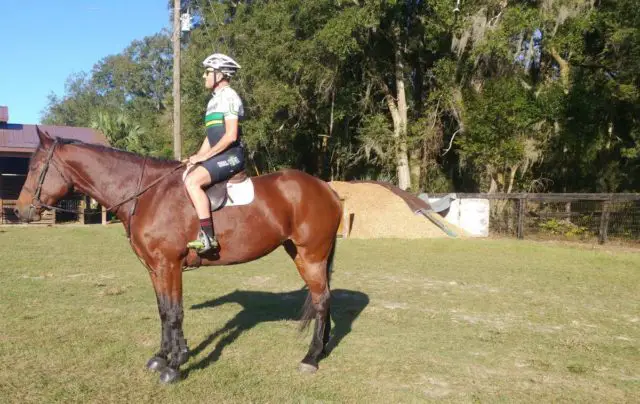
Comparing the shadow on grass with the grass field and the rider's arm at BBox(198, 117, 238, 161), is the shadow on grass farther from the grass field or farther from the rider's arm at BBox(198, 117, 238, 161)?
the rider's arm at BBox(198, 117, 238, 161)

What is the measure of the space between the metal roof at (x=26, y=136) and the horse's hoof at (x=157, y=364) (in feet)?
54.3

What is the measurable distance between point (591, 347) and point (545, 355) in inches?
26.1

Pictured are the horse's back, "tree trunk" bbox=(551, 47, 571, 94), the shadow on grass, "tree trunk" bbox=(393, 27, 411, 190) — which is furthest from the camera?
"tree trunk" bbox=(393, 27, 411, 190)

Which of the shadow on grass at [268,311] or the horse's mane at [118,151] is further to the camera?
the shadow on grass at [268,311]

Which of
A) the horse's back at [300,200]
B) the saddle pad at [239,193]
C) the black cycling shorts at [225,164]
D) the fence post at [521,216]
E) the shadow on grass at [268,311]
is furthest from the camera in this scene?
the fence post at [521,216]

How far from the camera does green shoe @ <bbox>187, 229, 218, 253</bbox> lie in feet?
13.5

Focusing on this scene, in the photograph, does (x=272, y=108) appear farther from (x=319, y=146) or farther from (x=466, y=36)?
(x=466, y=36)

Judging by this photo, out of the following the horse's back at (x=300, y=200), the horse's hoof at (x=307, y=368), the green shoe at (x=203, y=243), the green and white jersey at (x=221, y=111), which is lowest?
the horse's hoof at (x=307, y=368)

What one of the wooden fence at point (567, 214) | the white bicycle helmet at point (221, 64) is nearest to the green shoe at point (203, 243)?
the white bicycle helmet at point (221, 64)

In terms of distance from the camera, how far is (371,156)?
23859mm

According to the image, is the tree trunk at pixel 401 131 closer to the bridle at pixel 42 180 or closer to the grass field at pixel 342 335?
the grass field at pixel 342 335

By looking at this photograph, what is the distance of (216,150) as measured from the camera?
13.7 feet

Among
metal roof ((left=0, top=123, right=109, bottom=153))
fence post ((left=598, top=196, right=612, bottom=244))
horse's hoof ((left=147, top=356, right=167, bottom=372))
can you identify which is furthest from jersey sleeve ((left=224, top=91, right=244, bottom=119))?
metal roof ((left=0, top=123, right=109, bottom=153))

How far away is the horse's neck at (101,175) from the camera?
4270mm
